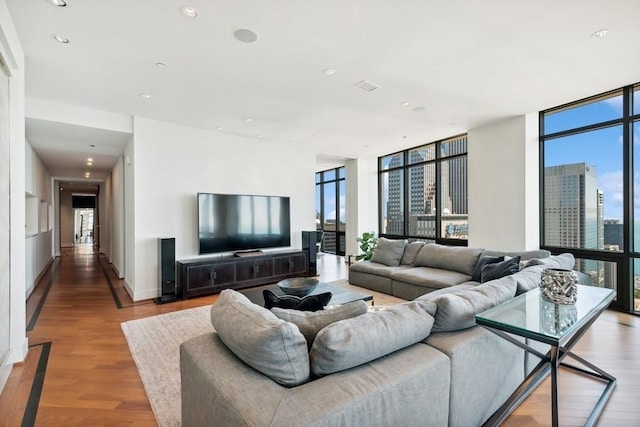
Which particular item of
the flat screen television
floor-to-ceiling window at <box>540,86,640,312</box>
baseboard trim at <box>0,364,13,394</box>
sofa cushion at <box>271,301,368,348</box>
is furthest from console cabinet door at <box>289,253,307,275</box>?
sofa cushion at <box>271,301,368,348</box>

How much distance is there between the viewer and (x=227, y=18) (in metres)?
2.45

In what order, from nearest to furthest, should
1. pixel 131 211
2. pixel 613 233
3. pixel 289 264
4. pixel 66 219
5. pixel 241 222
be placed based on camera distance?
pixel 613 233
pixel 131 211
pixel 241 222
pixel 289 264
pixel 66 219

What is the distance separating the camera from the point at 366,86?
372 centimetres

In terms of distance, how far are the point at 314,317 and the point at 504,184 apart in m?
4.87

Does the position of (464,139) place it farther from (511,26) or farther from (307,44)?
(307,44)

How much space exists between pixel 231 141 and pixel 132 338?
3.69 m

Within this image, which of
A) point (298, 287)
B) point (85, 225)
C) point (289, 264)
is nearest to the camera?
point (298, 287)

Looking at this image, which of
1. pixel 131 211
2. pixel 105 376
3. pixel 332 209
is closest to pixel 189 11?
pixel 105 376

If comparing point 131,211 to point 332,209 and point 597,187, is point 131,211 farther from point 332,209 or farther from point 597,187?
point 597,187

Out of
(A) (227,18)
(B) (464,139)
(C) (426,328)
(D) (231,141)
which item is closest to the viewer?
(C) (426,328)

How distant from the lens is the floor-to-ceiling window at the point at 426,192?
20.8ft

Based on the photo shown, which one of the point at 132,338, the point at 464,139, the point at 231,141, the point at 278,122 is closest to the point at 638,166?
the point at 464,139

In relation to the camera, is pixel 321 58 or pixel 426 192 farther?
pixel 426 192

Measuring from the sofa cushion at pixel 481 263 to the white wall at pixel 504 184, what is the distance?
139cm
